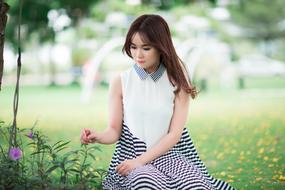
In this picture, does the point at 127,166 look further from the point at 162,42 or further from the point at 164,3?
the point at 164,3

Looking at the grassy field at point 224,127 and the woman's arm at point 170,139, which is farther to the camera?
the grassy field at point 224,127

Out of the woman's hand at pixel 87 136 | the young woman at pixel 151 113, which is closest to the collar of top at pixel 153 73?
the young woman at pixel 151 113

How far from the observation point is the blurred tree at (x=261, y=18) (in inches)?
1297

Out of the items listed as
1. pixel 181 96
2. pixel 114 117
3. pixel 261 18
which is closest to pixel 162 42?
pixel 181 96

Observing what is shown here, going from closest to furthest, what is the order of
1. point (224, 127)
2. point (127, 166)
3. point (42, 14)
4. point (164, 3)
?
point (127, 166), point (224, 127), point (42, 14), point (164, 3)

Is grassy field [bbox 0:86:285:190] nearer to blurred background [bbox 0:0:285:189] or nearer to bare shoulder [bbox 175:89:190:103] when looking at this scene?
blurred background [bbox 0:0:285:189]

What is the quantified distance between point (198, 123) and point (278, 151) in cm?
255

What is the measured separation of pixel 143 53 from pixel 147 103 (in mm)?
223

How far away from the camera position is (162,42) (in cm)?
278

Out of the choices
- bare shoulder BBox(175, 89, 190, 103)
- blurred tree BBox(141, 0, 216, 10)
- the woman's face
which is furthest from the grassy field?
blurred tree BBox(141, 0, 216, 10)

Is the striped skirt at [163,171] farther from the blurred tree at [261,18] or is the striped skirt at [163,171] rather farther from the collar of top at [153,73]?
the blurred tree at [261,18]

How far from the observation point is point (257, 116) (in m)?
8.57

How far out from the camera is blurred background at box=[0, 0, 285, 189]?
5.62 m

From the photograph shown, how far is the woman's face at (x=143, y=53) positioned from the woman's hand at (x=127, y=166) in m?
0.44
